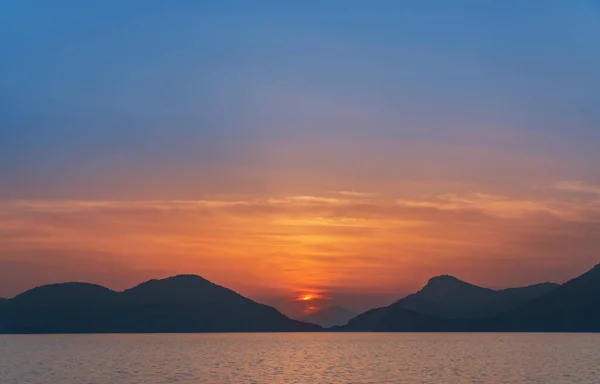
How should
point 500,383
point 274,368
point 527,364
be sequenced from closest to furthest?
point 500,383 → point 274,368 → point 527,364

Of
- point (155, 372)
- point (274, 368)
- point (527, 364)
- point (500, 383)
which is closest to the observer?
point (500, 383)

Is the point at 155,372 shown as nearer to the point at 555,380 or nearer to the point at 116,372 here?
the point at 116,372

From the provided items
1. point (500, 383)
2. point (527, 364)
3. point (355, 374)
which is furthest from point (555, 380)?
point (527, 364)

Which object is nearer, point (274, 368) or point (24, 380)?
point (24, 380)

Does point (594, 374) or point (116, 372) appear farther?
point (116, 372)

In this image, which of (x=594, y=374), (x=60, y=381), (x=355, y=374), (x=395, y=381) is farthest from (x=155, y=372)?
(x=594, y=374)

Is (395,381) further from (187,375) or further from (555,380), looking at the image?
(187,375)

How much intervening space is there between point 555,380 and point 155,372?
6027 centimetres

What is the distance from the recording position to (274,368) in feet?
444

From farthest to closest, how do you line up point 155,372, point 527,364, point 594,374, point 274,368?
point 527,364 → point 274,368 → point 155,372 → point 594,374

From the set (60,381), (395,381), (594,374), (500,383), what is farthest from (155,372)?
(594,374)

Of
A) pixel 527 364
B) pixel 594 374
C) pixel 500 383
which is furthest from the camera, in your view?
pixel 527 364

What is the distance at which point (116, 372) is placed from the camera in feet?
407

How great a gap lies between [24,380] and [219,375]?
27.6m
